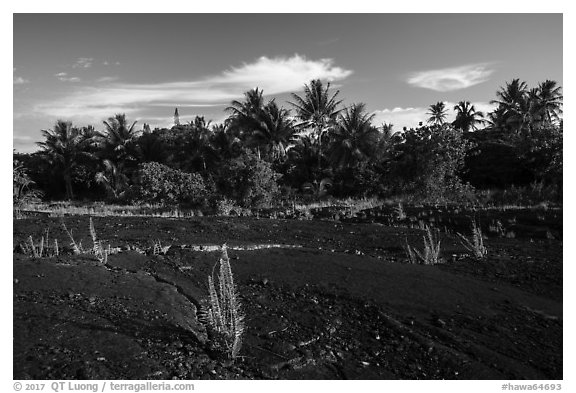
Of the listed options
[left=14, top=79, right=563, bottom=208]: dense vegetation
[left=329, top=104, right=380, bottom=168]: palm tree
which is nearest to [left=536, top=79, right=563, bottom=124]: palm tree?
[left=14, top=79, right=563, bottom=208]: dense vegetation

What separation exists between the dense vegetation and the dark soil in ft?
40.3

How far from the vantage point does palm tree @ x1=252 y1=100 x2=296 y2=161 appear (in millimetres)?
32438

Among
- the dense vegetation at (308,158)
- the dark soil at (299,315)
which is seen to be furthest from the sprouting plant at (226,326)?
the dense vegetation at (308,158)

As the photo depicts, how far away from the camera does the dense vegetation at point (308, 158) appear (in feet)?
67.8

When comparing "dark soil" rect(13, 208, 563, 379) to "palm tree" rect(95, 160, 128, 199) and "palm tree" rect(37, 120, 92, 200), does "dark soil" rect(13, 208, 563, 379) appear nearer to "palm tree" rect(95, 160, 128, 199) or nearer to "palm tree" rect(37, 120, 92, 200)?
"palm tree" rect(95, 160, 128, 199)

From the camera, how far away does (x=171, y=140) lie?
3859 centimetres

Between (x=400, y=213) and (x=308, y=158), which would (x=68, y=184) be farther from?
(x=400, y=213)

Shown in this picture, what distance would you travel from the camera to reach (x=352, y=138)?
30844 millimetres

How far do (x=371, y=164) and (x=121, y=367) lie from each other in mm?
27714

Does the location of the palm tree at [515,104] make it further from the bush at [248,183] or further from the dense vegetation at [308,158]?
the bush at [248,183]

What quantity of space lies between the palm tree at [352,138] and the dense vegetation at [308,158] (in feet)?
0.23

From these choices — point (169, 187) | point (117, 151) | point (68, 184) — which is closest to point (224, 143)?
point (117, 151)

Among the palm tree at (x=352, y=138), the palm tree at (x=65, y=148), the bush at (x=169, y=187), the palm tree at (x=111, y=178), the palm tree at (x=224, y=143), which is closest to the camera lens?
the bush at (x=169, y=187)
